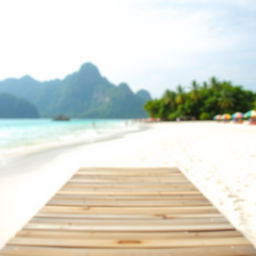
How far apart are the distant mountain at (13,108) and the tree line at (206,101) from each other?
4226 inches

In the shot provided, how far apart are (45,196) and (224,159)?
16.3 ft

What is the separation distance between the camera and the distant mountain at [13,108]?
456ft

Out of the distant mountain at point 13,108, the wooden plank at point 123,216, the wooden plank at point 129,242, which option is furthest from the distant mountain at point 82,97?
the wooden plank at point 129,242

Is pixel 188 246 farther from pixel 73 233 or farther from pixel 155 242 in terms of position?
pixel 73 233

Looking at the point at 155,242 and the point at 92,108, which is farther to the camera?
the point at 92,108

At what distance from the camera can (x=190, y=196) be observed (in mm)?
3035

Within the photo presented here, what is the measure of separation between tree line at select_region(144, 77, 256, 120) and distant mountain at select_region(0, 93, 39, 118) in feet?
352

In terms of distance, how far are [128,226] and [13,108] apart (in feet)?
509

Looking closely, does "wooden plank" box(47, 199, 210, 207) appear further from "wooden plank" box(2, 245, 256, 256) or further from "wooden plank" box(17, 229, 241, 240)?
"wooden plank" box(2, 245, 256, 256)

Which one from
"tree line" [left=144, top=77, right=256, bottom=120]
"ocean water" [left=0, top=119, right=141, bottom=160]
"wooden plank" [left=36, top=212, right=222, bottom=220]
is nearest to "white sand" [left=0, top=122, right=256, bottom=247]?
"wooden plank" [left=36, top=212, right=222, bottom=220]

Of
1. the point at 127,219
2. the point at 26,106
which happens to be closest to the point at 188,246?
the point at 127,219

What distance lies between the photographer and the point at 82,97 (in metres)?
192

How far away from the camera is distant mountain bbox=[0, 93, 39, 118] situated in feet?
456

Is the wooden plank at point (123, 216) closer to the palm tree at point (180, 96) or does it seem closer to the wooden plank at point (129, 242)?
the wooden plank at point (129, 242)
